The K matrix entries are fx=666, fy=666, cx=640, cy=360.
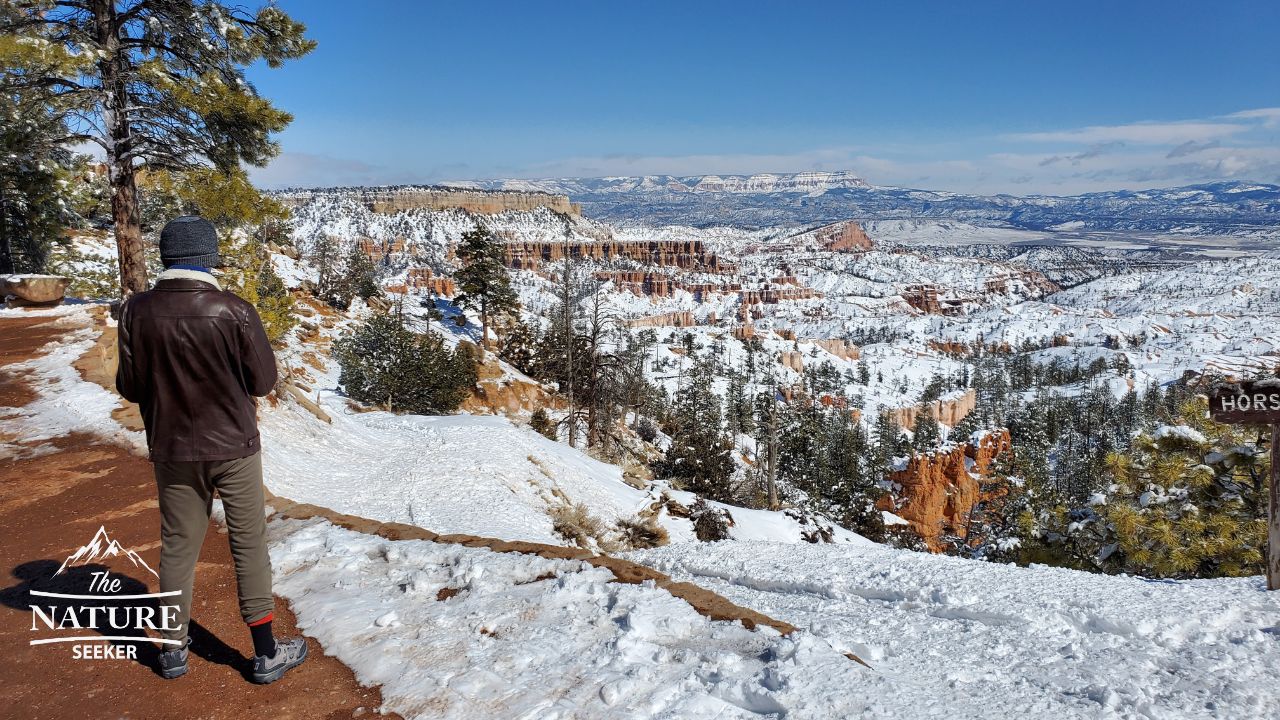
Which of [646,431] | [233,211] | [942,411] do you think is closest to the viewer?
[233,211]

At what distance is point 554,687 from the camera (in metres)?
3.65

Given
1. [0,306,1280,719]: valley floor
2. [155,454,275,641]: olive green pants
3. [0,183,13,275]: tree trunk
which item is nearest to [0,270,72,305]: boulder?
[0,183,13,275]: tree trunk

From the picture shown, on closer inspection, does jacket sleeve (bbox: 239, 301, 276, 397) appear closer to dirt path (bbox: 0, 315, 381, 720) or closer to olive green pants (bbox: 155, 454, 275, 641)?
olive green pants (bbox: 155, 454, 275, 641)

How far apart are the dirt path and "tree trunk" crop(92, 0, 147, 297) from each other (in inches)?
157

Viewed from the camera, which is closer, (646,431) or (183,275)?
(183,275)

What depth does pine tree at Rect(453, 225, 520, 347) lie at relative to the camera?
134ft

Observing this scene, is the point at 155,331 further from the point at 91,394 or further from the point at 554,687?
the point at 91,394

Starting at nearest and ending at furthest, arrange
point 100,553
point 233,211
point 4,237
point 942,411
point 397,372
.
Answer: point 100,553, point 233,211, point 4,237, point 397,372, point 942,411

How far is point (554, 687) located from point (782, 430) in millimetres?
46168

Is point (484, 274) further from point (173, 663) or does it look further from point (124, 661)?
point (173, 663)

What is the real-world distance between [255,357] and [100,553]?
131 inches

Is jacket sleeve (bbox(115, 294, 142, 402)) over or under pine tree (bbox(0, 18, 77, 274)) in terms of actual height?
under

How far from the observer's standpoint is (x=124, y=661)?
3.78m

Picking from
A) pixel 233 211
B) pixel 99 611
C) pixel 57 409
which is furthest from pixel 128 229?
pixel 99 611
